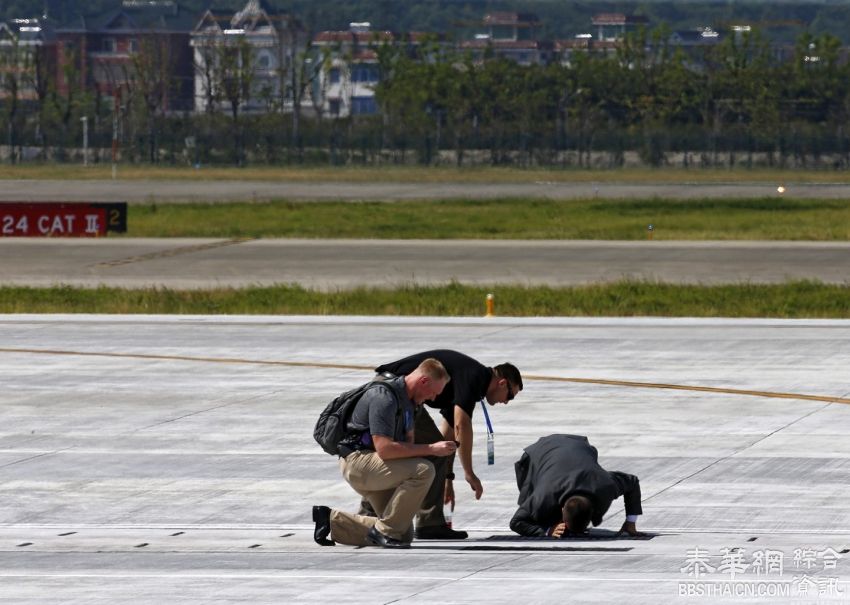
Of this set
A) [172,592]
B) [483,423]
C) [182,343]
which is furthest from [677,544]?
[182,343]

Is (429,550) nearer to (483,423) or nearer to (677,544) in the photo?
(677,544)

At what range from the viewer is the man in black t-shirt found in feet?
38.9

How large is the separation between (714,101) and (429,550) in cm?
11901

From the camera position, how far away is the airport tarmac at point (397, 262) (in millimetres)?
37562

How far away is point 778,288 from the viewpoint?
3428 centimetres

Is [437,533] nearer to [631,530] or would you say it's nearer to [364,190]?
[631,530]

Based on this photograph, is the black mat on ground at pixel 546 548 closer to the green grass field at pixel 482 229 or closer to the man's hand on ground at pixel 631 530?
the man's hand on ground at pixel 631 530

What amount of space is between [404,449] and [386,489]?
16.5 inches

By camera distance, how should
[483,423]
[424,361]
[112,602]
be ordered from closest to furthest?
[112,602]
[424,361]
[483,423]

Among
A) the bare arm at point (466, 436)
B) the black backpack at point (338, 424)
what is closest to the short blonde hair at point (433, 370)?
the black backpack at point (338, 424)

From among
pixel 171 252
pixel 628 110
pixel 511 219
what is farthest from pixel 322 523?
pixel 628 110

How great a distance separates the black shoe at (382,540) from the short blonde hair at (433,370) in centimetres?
135

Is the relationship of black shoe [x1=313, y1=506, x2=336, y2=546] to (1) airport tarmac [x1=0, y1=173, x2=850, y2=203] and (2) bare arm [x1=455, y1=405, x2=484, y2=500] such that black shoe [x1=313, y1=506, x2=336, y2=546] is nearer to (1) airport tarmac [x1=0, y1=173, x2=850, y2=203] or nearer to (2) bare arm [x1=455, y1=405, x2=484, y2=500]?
(2) bare arm [x1=455, y1=405, x2=484, y2=500]

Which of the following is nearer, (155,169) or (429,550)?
(429,550)
